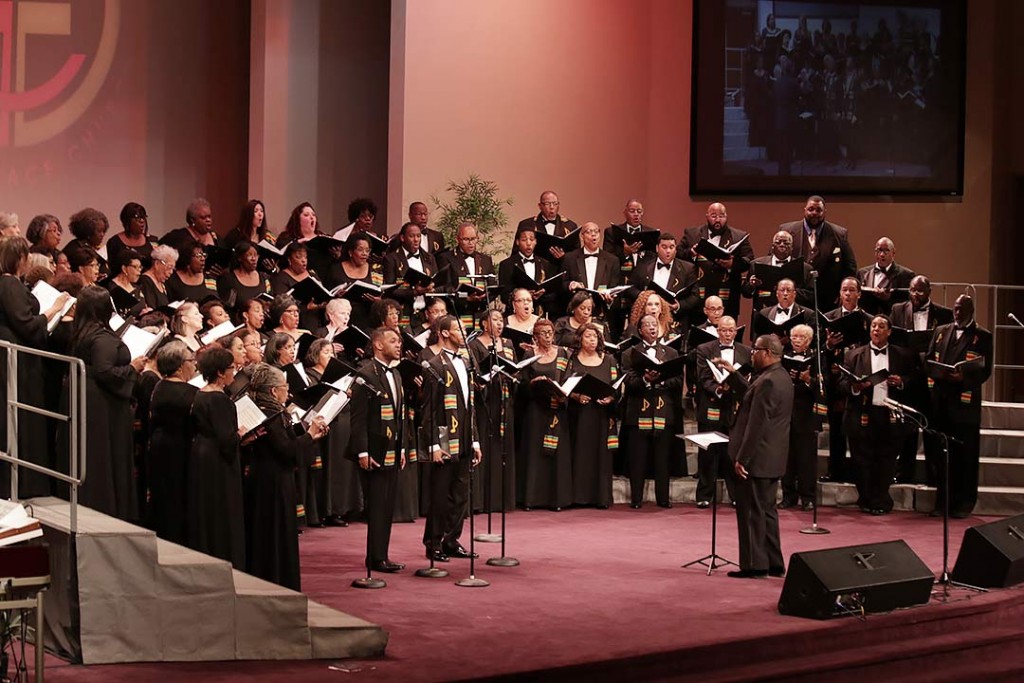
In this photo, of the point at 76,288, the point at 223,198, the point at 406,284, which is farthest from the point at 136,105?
→ the point at 76,288

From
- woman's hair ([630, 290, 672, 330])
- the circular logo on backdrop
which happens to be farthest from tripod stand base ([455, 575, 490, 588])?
the circular logo on backdrop

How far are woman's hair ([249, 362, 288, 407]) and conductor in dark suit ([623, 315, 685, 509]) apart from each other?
157 inches

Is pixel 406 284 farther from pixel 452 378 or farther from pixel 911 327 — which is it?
pixel 911 327

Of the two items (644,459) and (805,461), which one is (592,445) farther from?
(805,461)

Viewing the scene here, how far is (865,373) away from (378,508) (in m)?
4.32

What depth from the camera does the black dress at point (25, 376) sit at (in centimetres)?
750

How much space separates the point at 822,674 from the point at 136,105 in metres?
8.77

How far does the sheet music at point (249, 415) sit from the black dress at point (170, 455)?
0.24 meters

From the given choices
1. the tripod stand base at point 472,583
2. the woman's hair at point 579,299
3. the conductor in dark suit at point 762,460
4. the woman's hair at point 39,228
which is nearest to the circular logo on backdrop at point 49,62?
the woman's hair at point 39,228

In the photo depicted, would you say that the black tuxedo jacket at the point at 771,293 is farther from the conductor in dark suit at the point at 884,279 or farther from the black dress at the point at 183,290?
the black dress at the point at 183,290

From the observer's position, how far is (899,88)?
1493cm

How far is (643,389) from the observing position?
11.3 m

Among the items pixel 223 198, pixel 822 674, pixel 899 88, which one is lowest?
pixel 822 674

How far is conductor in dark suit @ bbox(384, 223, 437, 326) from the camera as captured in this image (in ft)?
36.4
